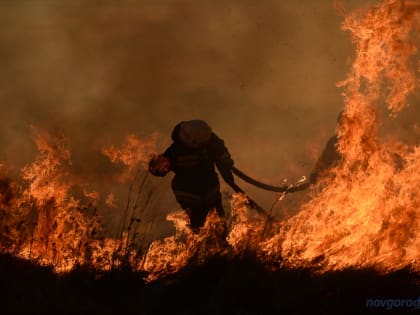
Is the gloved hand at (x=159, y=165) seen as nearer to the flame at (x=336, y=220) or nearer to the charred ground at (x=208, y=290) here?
the flame at (x=336, y=220)

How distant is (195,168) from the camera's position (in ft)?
23.3

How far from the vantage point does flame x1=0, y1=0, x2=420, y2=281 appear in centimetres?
525

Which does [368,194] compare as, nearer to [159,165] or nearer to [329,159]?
[329,159]

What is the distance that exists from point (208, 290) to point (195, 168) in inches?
104

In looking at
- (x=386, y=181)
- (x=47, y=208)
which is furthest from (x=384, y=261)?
(x=47, y=208)

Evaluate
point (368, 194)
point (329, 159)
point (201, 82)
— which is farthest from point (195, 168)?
point (201, 82)

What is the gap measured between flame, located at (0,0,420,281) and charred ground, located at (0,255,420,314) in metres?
0.21

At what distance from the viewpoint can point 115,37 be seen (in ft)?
52.0

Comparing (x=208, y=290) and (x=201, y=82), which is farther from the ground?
(x=201, y=82)

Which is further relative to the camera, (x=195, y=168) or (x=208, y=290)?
(x=195, y=168)

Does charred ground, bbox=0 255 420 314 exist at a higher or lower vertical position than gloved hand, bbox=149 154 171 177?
lower

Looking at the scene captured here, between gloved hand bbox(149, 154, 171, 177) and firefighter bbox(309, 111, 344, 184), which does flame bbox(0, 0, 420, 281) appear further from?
firefighter bbox(309, 111, 344, 184)

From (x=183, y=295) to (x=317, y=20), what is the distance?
42.9 ft

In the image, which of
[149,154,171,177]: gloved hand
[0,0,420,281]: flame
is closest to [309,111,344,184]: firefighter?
[0,0,420,281]: flame
